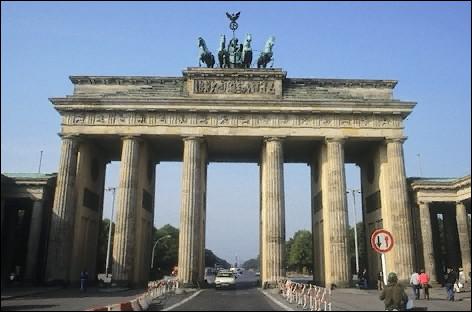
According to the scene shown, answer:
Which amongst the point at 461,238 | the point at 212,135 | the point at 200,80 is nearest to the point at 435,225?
the point at 461,238

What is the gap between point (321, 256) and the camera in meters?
46.1

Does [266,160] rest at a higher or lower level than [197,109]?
lower

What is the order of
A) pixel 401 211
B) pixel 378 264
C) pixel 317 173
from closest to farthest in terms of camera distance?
pixel 401 211
pixel 378 264
pixel 317 173

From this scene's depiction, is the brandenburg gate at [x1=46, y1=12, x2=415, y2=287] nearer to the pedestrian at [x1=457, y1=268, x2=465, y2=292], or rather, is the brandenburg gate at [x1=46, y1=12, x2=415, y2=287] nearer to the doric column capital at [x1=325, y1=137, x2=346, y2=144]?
the doric column capital at [x1=325, y1=137, x2=346, y2=144]

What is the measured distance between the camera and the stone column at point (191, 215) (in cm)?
4016

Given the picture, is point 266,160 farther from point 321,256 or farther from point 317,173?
point 321,256

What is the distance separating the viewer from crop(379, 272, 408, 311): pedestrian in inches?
549

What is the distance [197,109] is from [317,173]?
1564cm

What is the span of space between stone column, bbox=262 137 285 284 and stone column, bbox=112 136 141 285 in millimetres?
12621

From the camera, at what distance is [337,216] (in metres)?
41.1

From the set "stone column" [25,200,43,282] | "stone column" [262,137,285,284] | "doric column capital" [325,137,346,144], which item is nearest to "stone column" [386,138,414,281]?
"doric column capital" [325,137,346,144]

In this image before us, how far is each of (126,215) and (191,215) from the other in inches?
240

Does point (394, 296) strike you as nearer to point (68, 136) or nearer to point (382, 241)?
point (382, 241)

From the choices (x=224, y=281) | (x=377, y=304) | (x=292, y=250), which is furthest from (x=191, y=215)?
(x=292, y=250)
